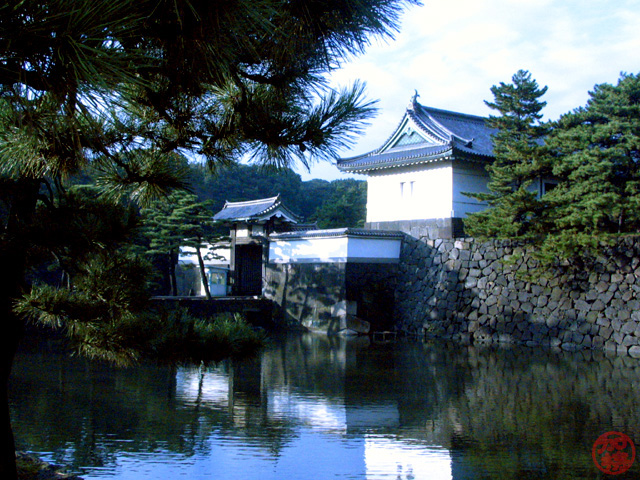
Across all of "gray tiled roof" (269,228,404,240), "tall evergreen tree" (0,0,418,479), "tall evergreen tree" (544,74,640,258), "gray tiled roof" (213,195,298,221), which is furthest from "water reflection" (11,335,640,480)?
"gray tiled roof" (213,195,298,221)

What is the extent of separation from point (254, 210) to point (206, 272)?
3.19 metres

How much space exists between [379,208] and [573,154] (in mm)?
5163

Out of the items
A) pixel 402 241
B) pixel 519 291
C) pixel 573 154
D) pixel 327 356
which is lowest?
pixel 327 356

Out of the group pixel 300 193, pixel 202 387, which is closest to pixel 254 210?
pixel 202 387

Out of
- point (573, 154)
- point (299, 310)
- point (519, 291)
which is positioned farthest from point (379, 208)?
point (573, 154)

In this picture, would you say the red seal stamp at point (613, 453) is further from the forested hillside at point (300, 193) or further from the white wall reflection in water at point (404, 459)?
the forested hillside at point (300, 193)

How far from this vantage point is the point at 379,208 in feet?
47.9

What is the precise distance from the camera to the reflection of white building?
1756cm

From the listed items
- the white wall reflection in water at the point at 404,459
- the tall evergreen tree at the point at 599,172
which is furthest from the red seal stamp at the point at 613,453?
the tall evergreen tree at the point at 599,172

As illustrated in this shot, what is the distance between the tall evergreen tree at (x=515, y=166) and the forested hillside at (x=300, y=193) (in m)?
8.83

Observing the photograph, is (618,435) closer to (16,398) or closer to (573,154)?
(16,398)

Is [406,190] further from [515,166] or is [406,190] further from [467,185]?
[515,166]

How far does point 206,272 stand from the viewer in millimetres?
18328

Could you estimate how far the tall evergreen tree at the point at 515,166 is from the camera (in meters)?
10.8
